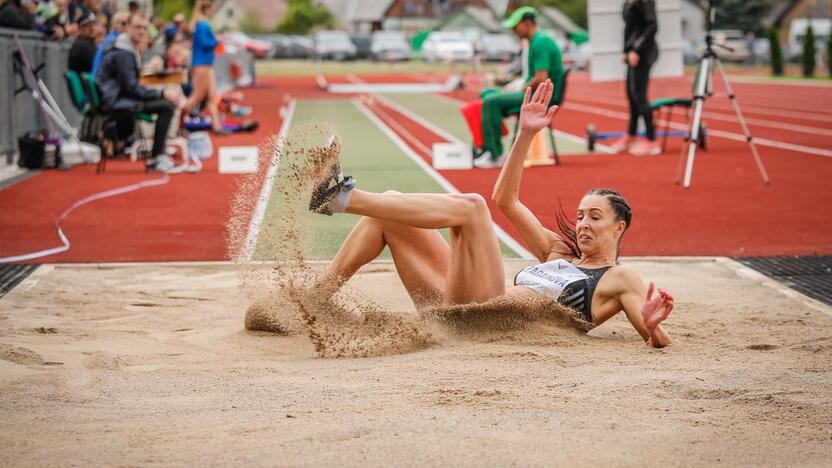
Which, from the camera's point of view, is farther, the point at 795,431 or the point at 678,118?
the point at 678,118

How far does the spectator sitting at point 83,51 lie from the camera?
1535cm

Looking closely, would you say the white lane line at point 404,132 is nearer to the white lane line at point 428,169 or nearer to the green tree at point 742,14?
the white lane line at point 428,169

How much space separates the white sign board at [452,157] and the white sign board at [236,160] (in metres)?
2.04

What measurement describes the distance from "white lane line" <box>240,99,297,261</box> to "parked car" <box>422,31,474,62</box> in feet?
109

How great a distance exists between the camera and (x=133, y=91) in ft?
45.6

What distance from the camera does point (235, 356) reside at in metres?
5.38

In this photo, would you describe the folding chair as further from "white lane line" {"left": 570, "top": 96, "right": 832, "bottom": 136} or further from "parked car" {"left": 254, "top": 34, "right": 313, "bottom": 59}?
"parked car" {"left": 254, "top": 34, "right": 313, "bottom": 59}

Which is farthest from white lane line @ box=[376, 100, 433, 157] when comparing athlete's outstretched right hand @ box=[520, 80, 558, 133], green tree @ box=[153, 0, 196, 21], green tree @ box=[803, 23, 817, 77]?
green tree @ box=[153, 0, 196, 21]

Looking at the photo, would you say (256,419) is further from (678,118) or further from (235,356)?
(678,118)

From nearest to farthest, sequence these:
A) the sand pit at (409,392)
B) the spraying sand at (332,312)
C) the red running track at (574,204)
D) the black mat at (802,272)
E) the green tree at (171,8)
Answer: the sand pit at (409,392) → the spraying sand at (332,312) → the black mat at (802,272) → the red running track at (574,204) → the green tree at (171,8)

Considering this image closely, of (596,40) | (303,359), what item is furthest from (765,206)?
(303,359)

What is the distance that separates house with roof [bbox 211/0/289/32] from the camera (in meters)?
102

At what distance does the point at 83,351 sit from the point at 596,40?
34.6 feet

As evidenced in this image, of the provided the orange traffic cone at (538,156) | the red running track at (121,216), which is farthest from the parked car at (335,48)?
the red running track at (121,216)
